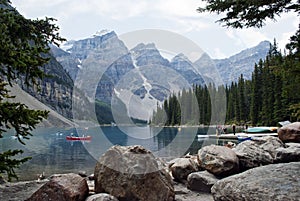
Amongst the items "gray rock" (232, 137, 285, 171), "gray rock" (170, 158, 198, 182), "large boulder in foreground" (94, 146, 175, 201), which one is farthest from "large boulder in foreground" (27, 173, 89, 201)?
"gray rock" (232, 137, 285, 171)

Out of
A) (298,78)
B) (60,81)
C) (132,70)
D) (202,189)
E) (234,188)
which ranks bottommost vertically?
(202,189)

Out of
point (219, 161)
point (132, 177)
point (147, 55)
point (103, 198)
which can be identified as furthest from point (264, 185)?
point (147, 55)

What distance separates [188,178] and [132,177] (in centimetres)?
371

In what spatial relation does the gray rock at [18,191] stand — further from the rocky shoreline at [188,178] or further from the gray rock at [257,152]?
the gray rock at [257,152]

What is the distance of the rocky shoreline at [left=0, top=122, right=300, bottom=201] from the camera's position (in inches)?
293

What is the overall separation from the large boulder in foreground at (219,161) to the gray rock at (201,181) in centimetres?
28

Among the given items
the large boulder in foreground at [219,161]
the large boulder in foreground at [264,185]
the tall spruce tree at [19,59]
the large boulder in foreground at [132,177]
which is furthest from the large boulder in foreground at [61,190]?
the large boulder in foreground at [219,161]

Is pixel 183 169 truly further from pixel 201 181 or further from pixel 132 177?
pixel 132 177

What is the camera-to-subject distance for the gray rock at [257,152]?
Result: 12.4 metres

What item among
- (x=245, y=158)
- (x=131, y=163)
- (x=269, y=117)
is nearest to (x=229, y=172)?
(x=245, y=158)

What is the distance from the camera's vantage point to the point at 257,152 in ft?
41.5

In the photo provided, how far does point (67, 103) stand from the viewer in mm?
196500

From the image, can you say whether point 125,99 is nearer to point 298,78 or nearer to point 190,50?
point 190,50

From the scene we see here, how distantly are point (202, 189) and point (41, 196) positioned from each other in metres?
6.42
